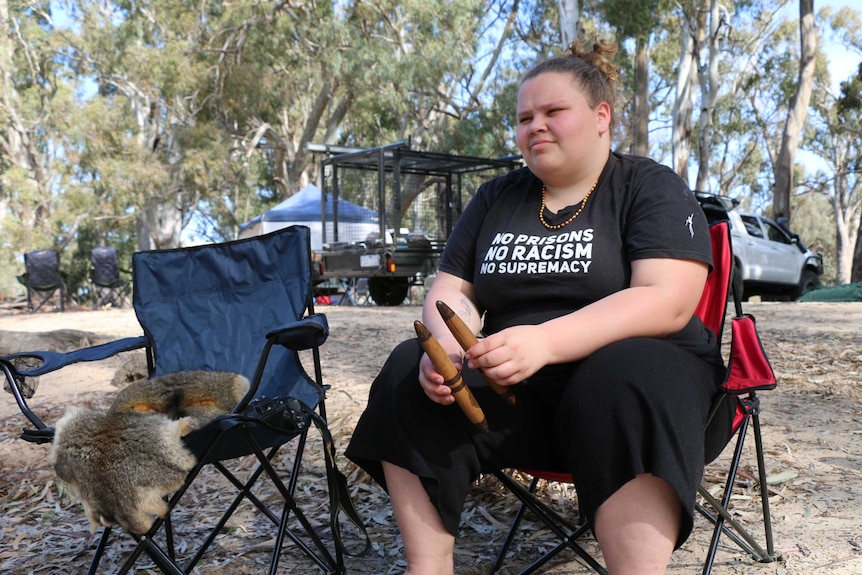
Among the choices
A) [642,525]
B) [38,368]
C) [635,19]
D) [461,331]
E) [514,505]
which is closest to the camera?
[642,525]

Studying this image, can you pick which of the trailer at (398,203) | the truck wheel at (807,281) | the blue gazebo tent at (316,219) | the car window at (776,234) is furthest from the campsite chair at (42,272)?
the truck wheel at (807,281)

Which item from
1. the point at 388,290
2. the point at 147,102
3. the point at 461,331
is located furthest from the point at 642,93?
the point at 461,331

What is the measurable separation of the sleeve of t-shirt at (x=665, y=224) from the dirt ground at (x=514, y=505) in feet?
3.00

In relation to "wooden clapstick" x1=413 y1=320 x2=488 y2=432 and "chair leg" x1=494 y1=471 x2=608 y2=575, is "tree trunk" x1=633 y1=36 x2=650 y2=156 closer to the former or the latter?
"chair leg" x1=494 y1=471 x2=608 y2=575

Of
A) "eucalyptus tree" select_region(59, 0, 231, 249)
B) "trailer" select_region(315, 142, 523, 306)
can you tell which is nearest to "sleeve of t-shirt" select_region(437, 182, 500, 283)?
"trailer" select_region(315, 142, 523, 306)

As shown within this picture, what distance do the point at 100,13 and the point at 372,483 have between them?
67.2 ft

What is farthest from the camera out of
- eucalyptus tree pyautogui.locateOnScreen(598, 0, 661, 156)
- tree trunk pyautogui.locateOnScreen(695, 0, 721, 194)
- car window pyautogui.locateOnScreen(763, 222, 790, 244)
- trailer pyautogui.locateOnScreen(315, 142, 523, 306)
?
tree trunk pyautogui.locateOnScreen(695, 0, 721, 194)

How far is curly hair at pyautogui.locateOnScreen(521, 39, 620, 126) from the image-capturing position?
1871mm

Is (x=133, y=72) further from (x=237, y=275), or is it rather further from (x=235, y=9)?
(x=237, y=275)

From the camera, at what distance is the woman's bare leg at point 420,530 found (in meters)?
1.65

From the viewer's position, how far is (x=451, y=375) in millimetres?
1524

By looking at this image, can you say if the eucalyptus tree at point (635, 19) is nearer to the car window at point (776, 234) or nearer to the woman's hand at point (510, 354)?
the car window at point (776, 234)

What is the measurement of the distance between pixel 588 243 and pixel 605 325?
25 cm

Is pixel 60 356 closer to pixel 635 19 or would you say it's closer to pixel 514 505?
pixel 514 505
